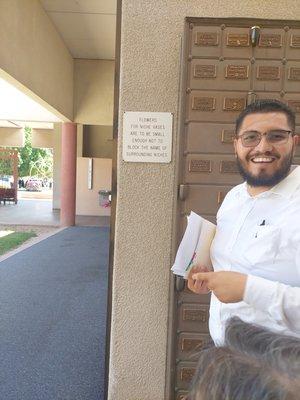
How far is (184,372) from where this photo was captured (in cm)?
265

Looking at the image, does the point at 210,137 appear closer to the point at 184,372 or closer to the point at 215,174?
the point at 215,174

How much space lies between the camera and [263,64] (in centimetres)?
251

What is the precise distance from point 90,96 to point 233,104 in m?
10.3

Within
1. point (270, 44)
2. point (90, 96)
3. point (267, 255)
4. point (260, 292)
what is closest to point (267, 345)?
point (260, 292)

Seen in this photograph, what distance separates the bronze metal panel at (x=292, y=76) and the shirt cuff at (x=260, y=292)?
164 cm

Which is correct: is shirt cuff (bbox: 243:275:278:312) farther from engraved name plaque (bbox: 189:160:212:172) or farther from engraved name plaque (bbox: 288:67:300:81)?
engraved name plaque (bbox: 288:67:300:81)

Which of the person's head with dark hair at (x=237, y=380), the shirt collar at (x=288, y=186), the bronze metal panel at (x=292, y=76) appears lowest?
the person's head with dark hair at (x=237, y=380)

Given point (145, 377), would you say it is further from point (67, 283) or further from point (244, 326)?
point (67, 283)

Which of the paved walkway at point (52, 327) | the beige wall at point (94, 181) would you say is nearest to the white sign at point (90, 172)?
the beige wall at point (94, 181)

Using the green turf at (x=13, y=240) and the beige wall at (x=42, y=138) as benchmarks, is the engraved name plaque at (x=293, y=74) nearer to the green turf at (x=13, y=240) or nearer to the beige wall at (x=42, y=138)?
the green turf at (x=13, y=240)

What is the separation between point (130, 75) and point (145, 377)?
6.46ft

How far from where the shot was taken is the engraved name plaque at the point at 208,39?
8.17 feet

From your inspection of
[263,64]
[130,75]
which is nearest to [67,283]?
[130,75]

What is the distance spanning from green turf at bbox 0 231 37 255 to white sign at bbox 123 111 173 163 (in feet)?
22.1
